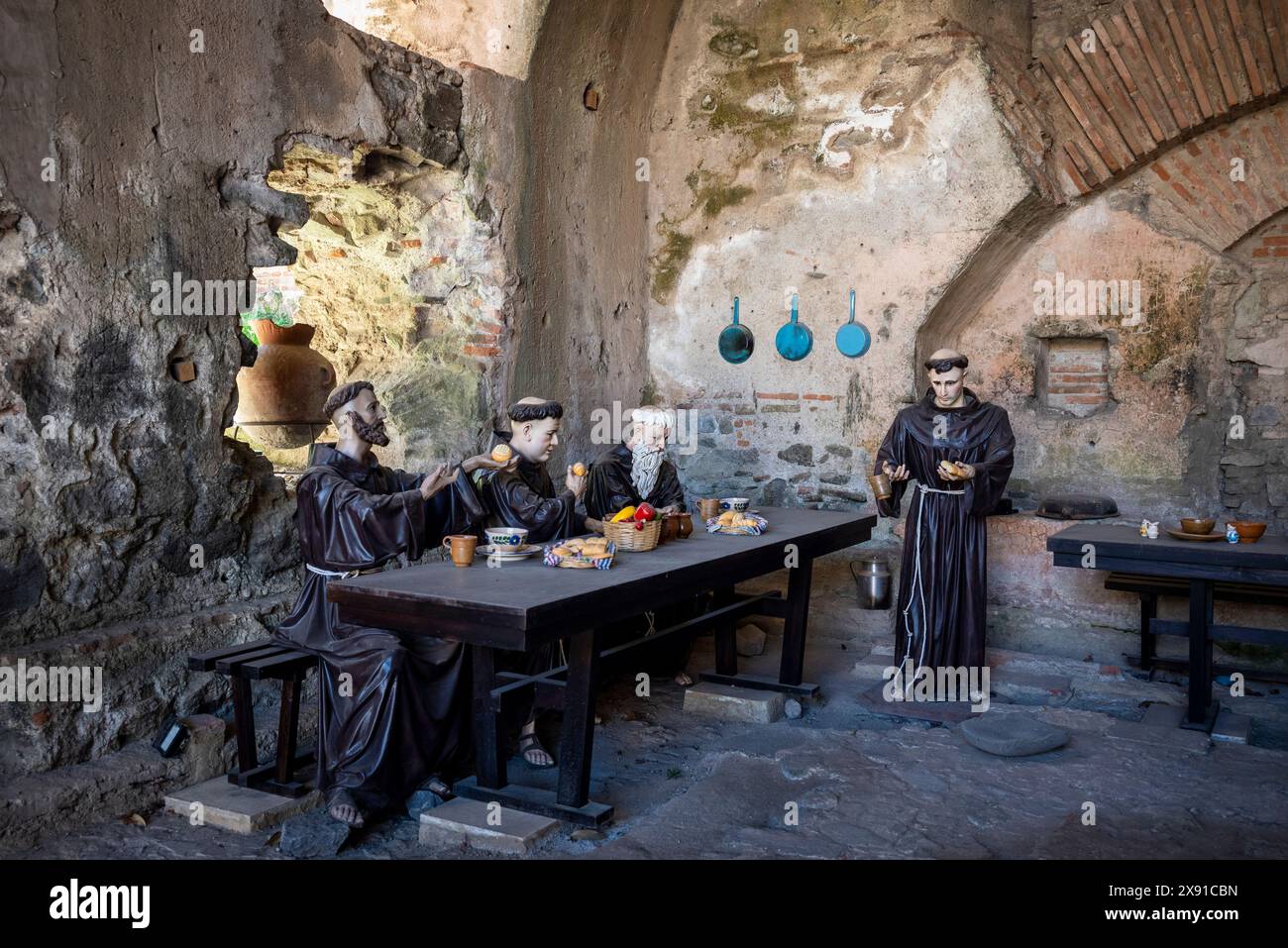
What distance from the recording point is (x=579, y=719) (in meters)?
3.98

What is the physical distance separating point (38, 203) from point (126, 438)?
95 centimetres

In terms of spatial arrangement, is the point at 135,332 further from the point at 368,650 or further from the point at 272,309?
the point at 272,309

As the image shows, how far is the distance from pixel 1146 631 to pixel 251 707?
4.68 meters

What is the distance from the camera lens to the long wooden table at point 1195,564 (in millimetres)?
4898

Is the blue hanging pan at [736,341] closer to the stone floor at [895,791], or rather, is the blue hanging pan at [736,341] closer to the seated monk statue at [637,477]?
the seated monk statue at [637,477]

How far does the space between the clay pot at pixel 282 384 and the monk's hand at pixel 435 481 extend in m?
2.00

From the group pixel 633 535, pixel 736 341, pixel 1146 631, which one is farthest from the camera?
pixel 736 341

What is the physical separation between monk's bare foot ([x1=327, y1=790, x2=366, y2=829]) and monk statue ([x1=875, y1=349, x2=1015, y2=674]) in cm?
313

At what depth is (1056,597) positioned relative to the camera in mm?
6613

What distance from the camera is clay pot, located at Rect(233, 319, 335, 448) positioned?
6.16m

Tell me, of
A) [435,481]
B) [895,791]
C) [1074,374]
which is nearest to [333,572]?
[435,481]

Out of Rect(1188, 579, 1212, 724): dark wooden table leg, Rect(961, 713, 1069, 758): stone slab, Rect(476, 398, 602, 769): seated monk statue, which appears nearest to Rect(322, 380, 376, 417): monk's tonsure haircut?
Rect(476, 398, 602, 769): seated monk statue

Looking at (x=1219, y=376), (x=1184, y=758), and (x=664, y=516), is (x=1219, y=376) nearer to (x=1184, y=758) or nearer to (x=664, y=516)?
(x=1184, y=758)

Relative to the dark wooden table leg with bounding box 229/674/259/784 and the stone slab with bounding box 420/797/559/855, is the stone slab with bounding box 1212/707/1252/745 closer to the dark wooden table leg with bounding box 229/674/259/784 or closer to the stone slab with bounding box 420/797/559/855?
the stone slab with bounding box 420/797/559/855
